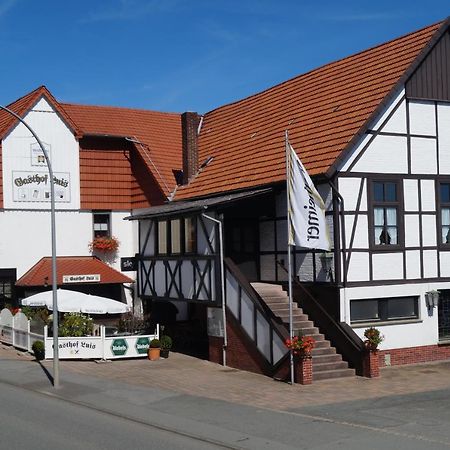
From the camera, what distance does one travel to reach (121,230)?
30203mm

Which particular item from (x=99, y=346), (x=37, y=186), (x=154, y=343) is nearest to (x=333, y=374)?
(x=154, y=343)

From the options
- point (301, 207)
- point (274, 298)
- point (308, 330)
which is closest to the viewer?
point (301, 207)

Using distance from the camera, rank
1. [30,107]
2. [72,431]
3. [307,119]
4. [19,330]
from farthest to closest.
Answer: [30,107] → [19,330] → [307,119] → [72,431]

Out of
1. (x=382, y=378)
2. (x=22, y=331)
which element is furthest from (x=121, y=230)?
(x=382, y=378)

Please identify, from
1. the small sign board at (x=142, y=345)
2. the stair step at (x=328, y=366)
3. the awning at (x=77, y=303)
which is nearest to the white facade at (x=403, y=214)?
the stair step at (x=328, y=366)

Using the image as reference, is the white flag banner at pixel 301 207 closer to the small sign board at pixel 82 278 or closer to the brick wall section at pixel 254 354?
the brick wall section at pixel 254 354

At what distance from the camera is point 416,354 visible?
70.3 ft

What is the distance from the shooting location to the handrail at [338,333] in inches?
764

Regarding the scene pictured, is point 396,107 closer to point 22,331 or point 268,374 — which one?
point 268,374

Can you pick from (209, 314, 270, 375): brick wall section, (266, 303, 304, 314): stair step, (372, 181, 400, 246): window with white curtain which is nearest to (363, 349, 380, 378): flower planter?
(209, 314, 270, 375): brick wall section

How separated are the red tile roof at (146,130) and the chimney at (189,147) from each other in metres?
0.89

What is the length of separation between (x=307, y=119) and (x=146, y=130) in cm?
1007

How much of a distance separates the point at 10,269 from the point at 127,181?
19.1 feet

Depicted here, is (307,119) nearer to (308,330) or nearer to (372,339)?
(308,330)
